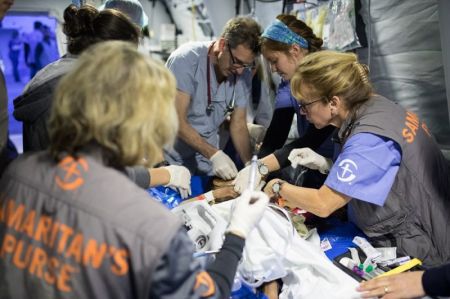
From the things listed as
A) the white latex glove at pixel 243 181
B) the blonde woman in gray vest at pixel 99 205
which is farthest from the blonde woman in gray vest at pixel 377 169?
the blonde woman in gray vest at pixel 99 205

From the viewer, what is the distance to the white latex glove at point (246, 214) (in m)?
1.06

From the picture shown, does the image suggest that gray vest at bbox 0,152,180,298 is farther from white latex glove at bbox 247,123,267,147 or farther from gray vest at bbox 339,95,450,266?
white latex glove at bbox 247,123,267,147

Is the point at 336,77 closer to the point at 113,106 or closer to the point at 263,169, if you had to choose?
the point at 263,169

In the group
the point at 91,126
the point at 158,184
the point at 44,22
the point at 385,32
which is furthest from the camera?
the point at 44,22

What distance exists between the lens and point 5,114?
122cm

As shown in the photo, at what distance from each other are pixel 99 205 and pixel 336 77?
3.41 ft

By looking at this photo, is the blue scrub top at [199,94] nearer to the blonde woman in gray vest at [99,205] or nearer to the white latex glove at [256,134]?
the white latex glove at [256,134]

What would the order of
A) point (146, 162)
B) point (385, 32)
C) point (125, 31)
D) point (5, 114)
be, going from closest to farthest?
point (146, 162)
point (5, 114)
point (125, 31)
point (385, 32)

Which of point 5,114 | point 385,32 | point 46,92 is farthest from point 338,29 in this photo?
point 5,114

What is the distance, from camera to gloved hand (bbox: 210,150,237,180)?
80.5 inches

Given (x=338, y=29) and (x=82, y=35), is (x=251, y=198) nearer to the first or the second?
(x=82, y=35)

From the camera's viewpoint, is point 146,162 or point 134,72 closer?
point 134,72

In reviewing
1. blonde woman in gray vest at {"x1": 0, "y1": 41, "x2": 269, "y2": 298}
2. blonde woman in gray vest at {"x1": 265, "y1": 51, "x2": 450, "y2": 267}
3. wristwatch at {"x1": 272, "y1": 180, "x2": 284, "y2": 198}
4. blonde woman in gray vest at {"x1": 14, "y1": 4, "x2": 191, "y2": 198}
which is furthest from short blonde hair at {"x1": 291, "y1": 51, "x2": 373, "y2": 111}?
blonde woman in gray vest at {"x1": 0, "y1": 41, "x2": 269, "y2": 298}

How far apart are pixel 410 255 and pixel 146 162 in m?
1.10
